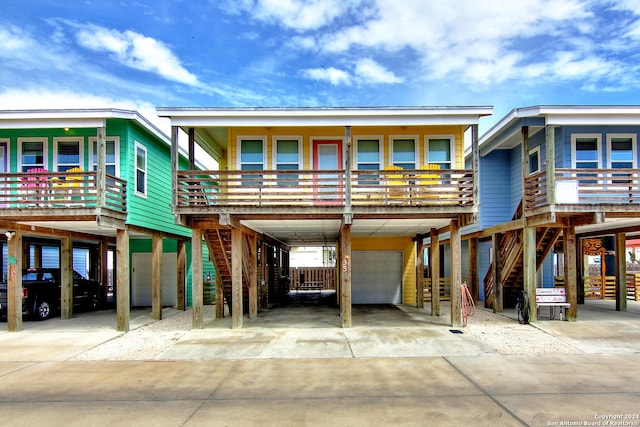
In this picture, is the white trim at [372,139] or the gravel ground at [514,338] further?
the white trim at [372,139]

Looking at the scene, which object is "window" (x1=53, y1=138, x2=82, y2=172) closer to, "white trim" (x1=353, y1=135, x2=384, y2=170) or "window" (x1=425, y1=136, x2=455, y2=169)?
"white trim" (x1=353, y1=135, x2=384, y2=170)

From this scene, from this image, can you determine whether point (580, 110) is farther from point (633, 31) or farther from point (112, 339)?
point (112, 339)

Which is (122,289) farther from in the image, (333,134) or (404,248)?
(404,248)

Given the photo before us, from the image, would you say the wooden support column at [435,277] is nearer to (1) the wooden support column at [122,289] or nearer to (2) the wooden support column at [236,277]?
(2) the wooden support column at [236,277]

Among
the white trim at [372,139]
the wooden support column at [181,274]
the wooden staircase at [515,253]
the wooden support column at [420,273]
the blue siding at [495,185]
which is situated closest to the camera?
the wooden staircase at [515,253]

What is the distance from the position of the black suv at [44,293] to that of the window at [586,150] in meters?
19.0

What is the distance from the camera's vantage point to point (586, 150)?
14.3 metres

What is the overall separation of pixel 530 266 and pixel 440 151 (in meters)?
4.50

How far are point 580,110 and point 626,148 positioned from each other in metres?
3.82

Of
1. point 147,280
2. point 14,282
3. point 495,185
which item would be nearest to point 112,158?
point 14,282

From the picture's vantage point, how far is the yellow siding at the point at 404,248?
729 inches

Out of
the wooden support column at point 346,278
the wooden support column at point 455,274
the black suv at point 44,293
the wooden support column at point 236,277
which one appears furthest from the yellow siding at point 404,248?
the black suv at point 44,293

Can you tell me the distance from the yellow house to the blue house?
6.87 ft

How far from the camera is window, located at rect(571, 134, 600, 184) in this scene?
14211 millimetres
